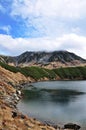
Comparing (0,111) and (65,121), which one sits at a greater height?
(0,111)

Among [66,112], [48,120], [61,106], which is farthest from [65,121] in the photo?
[61,106]

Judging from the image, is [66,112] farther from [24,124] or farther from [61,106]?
[24,124]

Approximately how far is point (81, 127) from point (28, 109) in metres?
29.4

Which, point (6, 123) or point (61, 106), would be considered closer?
point (6, 123)

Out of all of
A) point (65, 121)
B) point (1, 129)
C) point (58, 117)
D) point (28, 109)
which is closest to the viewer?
point (1, 129)

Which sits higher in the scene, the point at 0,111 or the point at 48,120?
the point at 0,111

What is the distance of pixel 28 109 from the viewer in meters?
84.4

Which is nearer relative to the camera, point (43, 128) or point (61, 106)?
point (43, 128)

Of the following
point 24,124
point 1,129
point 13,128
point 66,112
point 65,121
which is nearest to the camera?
point 1,129

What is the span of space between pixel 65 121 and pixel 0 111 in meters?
18.9

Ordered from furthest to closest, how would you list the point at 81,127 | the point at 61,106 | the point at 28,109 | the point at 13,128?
the point at 61,106
the point at 28,109
the point at 81,127
the point at 13,128

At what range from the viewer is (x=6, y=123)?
48.3 m

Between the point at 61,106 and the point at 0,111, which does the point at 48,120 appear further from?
the point at 61,106

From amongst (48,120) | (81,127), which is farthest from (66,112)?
(81,127)
